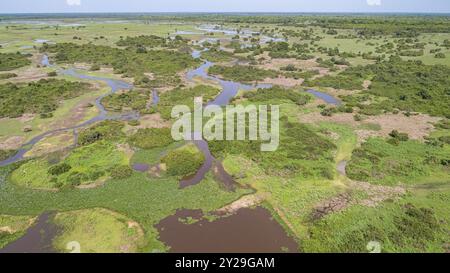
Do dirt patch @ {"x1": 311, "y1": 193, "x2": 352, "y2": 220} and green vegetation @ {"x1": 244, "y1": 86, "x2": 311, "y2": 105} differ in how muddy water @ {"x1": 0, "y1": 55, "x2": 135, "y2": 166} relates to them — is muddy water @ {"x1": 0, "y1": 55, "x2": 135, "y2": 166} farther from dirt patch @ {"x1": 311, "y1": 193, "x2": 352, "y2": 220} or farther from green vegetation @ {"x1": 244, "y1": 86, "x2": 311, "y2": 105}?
dirt patch @ {"x1": 311, "y1": 193, "x2": 352, "y2": 220}

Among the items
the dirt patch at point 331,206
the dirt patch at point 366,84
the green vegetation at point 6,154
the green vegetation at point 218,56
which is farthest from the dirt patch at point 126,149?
the green vegetation at point 218,56

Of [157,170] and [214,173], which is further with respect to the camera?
[157,170]

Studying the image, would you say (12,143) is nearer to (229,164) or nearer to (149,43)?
(229,164)

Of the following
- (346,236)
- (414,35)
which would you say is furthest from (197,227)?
(414,35)

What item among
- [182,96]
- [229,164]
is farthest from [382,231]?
[182,96]

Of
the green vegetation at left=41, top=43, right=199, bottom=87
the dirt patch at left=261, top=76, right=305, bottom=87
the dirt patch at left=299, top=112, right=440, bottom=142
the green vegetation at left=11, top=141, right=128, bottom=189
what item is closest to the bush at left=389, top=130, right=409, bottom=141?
the dirt patch at left=299, top=112, right=440, bottom=142

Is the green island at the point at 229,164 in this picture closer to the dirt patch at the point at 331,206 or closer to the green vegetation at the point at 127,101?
the dirt patch at the point at 331,206

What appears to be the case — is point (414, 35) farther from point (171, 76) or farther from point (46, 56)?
point (46, 56)
